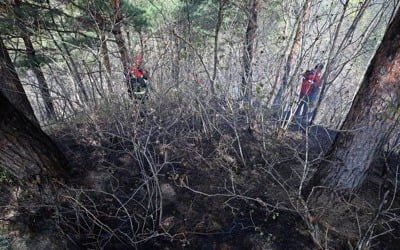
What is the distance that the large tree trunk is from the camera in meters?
2.29

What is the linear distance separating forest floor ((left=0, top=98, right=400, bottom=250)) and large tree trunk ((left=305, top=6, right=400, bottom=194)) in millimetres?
350

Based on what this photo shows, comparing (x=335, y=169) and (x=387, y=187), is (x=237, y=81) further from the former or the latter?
(x=387, y=187)

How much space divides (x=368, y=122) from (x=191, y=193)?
220 cm

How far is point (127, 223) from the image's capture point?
9.78ft

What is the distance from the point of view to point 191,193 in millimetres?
3381

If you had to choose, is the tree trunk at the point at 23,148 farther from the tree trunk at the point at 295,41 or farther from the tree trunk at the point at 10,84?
the tree trunk at the point at 295,41

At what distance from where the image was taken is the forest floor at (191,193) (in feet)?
8.90

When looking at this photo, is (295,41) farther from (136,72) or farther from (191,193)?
(191,193)

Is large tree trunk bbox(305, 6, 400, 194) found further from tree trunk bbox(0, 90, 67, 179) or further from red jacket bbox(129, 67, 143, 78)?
red jacket bbox(129, 67, 143, 78)

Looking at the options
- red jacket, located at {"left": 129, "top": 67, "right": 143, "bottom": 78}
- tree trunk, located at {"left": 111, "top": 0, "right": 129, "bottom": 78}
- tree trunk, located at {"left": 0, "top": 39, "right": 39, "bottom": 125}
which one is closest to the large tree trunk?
red jacket, located at {"left": 129, "top": 67, "right": 143, "bottom": 78}

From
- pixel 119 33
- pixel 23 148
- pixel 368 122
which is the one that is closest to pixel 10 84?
pixel 23 148

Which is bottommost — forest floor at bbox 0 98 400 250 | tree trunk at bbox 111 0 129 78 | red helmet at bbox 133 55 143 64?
forest floor at bbox 0 98 400 250

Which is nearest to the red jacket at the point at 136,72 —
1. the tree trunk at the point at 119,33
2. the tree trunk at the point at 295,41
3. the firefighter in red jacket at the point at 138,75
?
the firefighter in red jacket at the point at 138,75

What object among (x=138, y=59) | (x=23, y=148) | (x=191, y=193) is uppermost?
(x=138, y=59)
